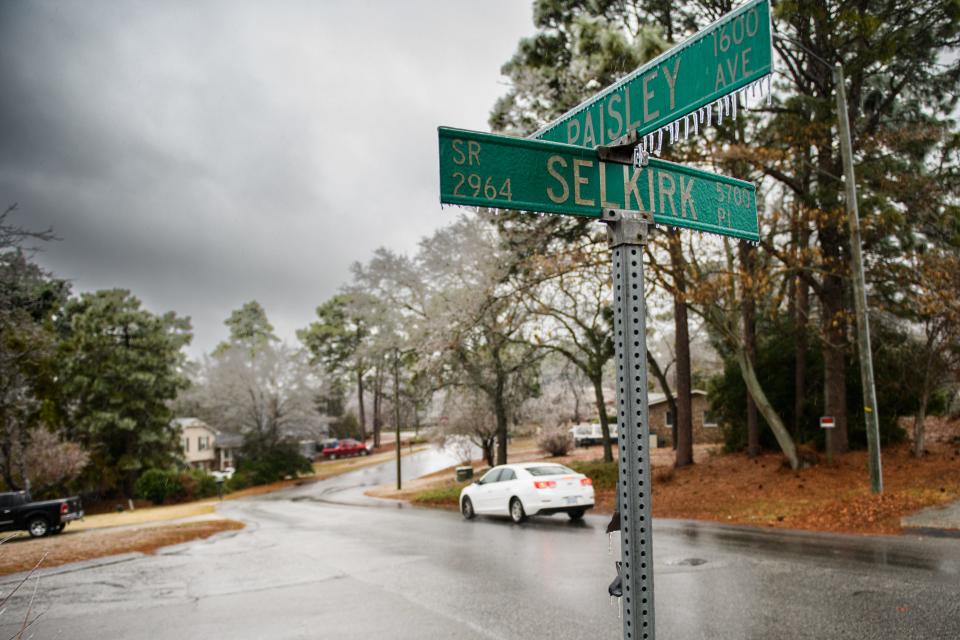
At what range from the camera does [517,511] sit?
54.2 feet

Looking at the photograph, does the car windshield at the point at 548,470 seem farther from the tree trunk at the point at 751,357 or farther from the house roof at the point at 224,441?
the house roof at the point at 224,441

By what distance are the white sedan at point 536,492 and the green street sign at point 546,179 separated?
45.5 ft

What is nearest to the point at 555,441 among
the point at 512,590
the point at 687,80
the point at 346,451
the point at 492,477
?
the point at 492,477

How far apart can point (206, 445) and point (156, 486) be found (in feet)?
88.3

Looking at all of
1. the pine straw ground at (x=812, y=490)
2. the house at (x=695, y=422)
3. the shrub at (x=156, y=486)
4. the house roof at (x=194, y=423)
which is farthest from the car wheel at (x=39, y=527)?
the house roof at (x=194, y=423)

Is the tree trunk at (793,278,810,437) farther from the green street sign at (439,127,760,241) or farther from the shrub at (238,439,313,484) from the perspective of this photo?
the shrub at (238,439,313,484)

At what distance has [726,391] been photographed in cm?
2500

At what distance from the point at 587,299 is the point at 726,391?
5.98 m

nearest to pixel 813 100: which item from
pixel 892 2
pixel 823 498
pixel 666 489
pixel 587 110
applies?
pixel 892 2

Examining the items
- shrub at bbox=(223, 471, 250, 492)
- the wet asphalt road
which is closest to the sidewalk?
the wet asphalt road

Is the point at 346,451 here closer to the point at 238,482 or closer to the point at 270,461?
the point at 270,461

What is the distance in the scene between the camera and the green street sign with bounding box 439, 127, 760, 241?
8.23ft

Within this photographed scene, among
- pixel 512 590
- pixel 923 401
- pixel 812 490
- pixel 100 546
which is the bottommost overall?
pixel 100 546

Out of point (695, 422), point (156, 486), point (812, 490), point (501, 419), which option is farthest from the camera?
point (156, 486)
